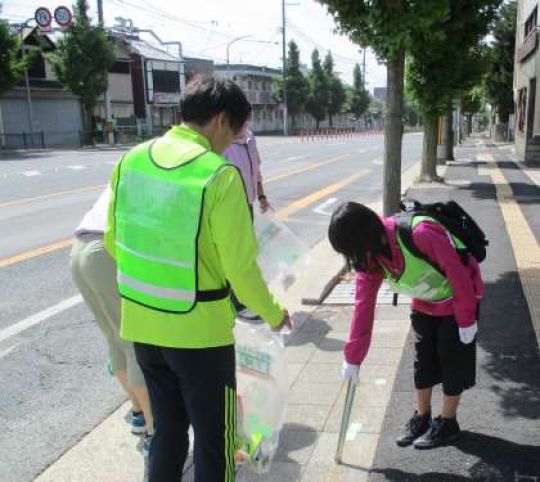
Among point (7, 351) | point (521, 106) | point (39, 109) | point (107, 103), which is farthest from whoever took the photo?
point (107, 103)

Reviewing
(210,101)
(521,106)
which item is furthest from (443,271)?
(521,106)

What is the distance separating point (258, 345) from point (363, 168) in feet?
59.1

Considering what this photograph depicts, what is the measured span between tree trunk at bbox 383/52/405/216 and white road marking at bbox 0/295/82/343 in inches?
129

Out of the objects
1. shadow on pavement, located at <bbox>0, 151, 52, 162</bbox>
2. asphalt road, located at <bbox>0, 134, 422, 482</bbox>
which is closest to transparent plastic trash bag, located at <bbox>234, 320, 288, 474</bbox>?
asphalt road, located at <bbox>0, 134, 422, 482</bbox>

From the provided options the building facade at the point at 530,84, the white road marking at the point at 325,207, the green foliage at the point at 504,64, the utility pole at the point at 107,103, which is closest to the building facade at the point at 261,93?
the utility pole at the point at 107,103

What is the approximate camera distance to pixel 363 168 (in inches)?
797

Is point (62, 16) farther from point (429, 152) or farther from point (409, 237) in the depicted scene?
point (409, 237)

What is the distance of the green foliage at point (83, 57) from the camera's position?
3878 centimetres

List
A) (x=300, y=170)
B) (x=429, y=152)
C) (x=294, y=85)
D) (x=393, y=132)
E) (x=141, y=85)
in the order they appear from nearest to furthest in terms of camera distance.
Answer: (x=393, y=132) → (x=429, y=152) → (x=300, y=170) → (x=141, y=85) → (x=294, y=85)

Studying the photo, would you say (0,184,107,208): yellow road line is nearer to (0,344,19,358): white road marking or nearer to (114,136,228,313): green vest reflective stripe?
(0,344,19,358): white road marking

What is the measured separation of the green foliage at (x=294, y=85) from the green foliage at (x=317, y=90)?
11.1 feet

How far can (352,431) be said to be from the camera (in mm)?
3361

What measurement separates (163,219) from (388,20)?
15.0 ft

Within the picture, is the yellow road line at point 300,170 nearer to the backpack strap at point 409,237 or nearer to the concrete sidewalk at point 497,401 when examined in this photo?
the concrete sidewalk at point 497,401
